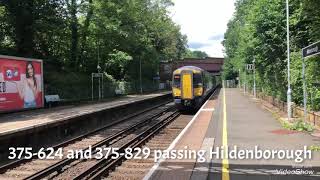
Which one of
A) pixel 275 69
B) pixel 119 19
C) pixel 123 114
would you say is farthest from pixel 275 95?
pixel 119 19

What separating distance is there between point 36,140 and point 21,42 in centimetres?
2654

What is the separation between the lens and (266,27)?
98.8 ft

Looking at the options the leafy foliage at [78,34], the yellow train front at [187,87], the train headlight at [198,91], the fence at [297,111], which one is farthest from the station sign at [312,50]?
the leafy foliage at [78,34]

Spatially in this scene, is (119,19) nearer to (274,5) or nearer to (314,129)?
(274,5)

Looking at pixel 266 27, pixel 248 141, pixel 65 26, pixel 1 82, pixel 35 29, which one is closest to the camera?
pixel 248 141

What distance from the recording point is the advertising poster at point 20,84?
28.1 m

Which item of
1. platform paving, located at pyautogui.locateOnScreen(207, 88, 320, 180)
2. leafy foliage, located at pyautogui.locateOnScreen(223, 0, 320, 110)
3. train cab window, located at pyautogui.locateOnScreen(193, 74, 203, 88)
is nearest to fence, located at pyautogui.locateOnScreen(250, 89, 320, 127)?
leafy foliage, located at pyautogui.locateOnScreen(223, 0, 320, 110)

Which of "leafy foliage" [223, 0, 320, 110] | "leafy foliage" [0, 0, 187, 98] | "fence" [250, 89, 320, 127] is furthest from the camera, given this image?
"leafy foliage" [0, 0, 187, 98]

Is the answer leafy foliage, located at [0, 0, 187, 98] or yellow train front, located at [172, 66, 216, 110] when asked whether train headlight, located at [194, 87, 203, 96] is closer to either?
yellow train front, located at [172, 66, 216, 110]

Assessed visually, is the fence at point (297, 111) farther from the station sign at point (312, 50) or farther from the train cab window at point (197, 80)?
the train cab window at point (197, 80)

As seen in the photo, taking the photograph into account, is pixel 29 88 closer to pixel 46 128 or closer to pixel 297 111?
pixel 46 128

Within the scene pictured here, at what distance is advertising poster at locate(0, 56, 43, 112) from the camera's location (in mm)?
28062

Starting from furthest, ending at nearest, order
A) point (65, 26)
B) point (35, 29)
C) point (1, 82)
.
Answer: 1. point (65, 26)
2. point (35, 29)
3. point (1, 82)

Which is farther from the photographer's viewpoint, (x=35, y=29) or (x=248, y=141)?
(x=35, y=29)
